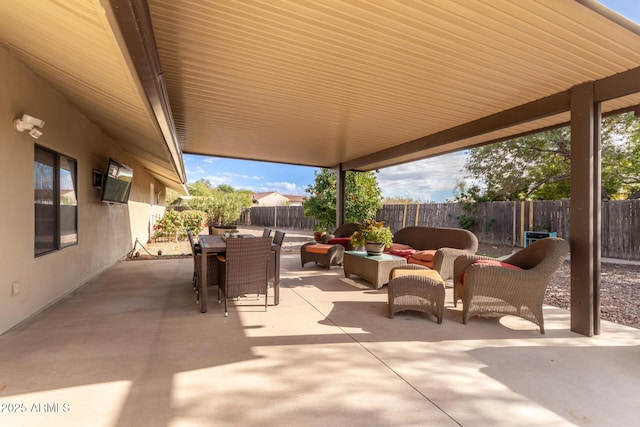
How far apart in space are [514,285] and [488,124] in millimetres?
2546

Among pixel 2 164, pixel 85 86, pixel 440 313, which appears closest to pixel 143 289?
pixel 2 164

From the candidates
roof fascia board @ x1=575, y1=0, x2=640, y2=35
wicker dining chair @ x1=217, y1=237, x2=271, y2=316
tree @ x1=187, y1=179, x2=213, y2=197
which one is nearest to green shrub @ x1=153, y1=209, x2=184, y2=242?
tree @ x1=187, y1=179, x2=213, y2=197

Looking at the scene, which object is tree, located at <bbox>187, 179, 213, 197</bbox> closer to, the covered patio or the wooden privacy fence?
the wooden privacy fence

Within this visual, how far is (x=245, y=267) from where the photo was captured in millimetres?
4090

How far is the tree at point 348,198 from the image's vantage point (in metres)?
10.4

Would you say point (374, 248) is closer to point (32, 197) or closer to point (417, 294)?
point (417, 294)

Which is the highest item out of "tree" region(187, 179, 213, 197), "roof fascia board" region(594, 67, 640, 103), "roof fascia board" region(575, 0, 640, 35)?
"tree" region(187, 179, 213, 197)

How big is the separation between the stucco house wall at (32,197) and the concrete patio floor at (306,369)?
416mm

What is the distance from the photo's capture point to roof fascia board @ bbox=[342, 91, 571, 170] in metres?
3.90

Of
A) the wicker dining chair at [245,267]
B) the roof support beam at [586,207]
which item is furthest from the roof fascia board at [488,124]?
the wicker dining chair at [245,267]

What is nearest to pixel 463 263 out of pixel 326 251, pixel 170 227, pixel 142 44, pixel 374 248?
pixel 374 248

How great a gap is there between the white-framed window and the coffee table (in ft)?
14.8

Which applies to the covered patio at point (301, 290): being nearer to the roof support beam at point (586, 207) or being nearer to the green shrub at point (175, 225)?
the roof support beam at point (586, 207)

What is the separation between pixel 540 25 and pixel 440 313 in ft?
9.60
